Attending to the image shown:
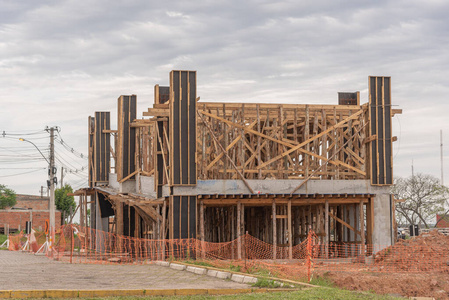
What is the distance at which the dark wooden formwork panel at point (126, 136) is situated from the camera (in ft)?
139

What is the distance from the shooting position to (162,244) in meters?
32.2

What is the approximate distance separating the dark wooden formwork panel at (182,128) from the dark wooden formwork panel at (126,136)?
38.0 feet

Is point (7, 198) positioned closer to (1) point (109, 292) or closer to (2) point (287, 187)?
(2) point (287, 187)

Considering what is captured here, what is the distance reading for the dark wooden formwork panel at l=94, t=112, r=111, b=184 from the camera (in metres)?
51.3

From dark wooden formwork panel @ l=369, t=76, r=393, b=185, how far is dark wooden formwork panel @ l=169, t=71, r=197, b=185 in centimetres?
904

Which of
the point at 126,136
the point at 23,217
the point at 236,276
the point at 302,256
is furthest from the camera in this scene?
the point at 23,217

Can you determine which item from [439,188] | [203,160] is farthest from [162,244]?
[439,188]

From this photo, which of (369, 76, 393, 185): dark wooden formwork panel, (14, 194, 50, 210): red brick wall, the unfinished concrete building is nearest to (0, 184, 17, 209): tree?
(14, 194, 50, 210): red brick wall

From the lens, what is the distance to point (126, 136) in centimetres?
4256

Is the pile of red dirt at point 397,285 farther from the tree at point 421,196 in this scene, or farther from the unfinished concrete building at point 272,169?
the tree at point 421,196

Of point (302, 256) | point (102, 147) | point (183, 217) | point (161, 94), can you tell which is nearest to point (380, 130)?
point (302, 256)

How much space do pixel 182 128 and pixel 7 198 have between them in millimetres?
61503

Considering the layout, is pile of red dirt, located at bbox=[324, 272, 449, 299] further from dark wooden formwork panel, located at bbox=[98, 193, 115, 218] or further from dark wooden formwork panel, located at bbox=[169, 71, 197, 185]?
dark wooden formwork panel, located at bbox=[98, 193, 115, 218]

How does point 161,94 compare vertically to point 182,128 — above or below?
above
